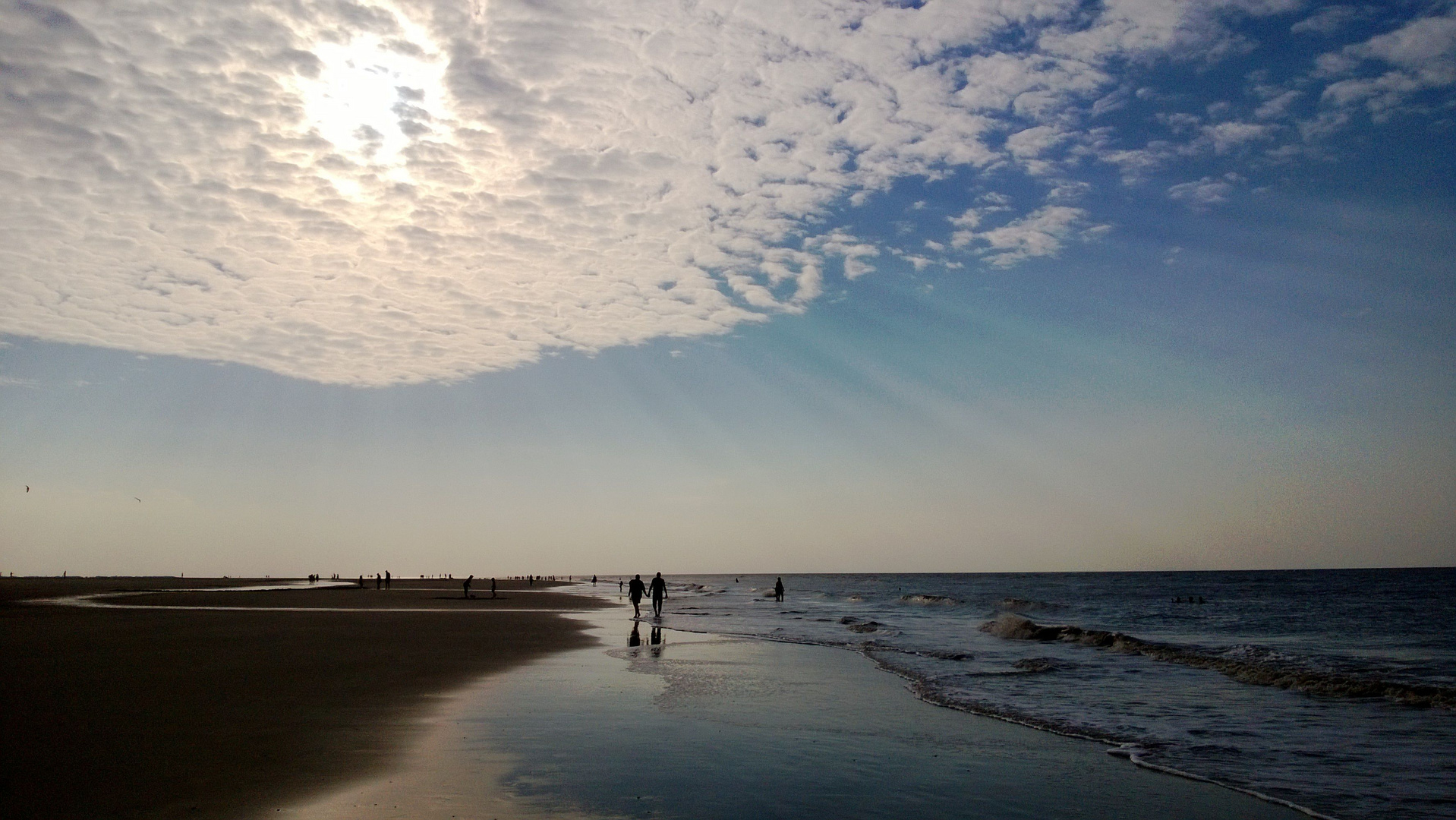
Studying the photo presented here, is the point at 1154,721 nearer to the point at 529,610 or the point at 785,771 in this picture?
the point at 785,771

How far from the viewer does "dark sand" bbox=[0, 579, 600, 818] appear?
27.3ft

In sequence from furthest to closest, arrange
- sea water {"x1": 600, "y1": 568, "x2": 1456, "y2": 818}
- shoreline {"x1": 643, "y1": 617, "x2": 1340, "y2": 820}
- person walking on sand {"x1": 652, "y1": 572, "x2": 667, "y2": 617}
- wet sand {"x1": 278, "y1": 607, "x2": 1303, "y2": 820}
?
1. person walking on sand {"x1": 652, "y1": 572, "x2": 667, "y2": 617}
2. sea water {"x1": 600, "y1": 568, "x2": 1456, "y2": 818}
3. shoreline {"x1": 643, "y1": 617, "x2": 1340, "y2": 820}
4. wet sand {"x1": 278, "y1": 607, "x2": 1303, "y2": 820}

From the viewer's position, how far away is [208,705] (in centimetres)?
1282

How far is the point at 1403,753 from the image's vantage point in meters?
12.4

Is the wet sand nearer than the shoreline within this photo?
Yes

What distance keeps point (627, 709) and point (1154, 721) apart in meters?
8.81

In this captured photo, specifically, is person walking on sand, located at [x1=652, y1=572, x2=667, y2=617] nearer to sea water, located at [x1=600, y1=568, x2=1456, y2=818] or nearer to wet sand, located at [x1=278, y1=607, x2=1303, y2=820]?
sea water, located at [x1=600, y1=568, x2=1456, y2=818]

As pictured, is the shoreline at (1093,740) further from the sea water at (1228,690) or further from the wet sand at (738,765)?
the wet sand at (738,765)

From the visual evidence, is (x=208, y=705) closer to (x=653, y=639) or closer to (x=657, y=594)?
(x=653, y=639)

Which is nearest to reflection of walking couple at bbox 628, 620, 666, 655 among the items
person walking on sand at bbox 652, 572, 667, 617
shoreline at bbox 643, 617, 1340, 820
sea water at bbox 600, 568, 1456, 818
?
sea water at bbox 600, 568, 1456, 818

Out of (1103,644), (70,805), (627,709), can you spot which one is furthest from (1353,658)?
(70,805)

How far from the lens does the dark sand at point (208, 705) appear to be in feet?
27.3

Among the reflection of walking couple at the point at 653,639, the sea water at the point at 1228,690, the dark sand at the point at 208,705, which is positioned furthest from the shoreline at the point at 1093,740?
the dark sand at the point at 208,705

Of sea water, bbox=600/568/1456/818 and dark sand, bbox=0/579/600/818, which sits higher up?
dark sand, bbox=0/579/600/818
